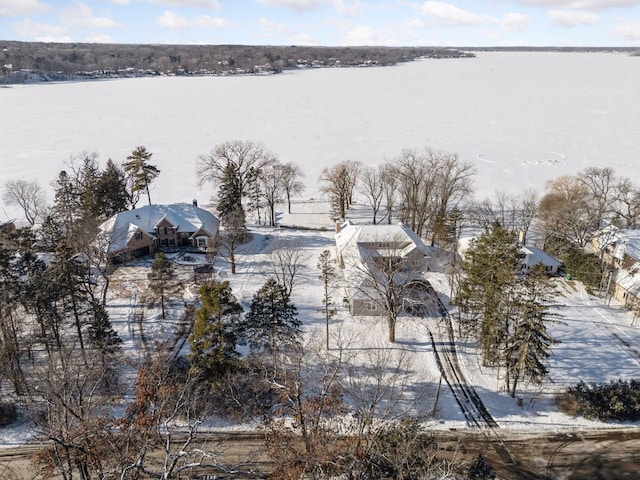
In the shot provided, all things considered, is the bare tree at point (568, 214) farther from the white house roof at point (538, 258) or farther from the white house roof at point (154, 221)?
the white house roof at point (154, 221)

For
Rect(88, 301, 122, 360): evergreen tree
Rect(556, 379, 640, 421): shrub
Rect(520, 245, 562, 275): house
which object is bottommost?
Rect(556, 379, 640, 421): shrub

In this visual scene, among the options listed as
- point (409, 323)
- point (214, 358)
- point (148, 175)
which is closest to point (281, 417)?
point (214, 358)

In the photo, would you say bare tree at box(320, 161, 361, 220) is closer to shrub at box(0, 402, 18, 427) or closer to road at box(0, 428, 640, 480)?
road at box(0, 428, 640, 480)

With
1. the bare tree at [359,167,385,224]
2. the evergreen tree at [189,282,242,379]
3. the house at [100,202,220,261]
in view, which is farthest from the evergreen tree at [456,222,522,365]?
the house at [100,202,220,261]

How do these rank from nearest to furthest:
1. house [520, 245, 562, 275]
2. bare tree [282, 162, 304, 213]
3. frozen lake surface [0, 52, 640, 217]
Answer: house [520, 245, 562, 275] → bare tree [282, 162, 304, 213] → frozen lake surface [0, 52, 640, 217]

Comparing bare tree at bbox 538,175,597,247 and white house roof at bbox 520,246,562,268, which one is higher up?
bare tree at bbox 538,175,597,247

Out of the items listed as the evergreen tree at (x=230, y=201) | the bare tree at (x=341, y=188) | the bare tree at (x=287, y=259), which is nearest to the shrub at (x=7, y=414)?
the bare tree at (x=287, y=259)

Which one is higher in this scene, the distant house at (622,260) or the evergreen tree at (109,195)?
the evergreen tree at (109,195)

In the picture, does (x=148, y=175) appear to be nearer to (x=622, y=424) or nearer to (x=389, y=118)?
(x=622, y=424)
